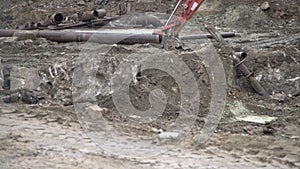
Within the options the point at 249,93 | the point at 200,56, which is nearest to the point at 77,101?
the point at 200,56

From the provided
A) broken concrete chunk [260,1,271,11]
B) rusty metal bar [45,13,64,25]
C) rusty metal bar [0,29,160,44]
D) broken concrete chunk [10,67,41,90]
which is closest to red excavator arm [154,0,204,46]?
rusty metal bar [0,29,160,44]

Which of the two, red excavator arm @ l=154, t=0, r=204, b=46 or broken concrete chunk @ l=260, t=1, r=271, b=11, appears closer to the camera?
red excavator arm @ l=154, t=0, r=204, b=46

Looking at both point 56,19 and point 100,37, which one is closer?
point 100,37

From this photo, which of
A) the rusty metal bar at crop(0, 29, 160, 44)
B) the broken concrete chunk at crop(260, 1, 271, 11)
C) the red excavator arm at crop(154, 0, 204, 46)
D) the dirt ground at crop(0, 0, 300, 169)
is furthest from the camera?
the broken concrete chunk at crop(260, 1, 271, 11)

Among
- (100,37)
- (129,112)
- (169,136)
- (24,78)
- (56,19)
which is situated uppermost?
(56,19)

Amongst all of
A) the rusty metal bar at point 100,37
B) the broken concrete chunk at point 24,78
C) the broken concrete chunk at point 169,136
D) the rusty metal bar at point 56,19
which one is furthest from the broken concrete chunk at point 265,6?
the broken concrete chunk at point 169,136

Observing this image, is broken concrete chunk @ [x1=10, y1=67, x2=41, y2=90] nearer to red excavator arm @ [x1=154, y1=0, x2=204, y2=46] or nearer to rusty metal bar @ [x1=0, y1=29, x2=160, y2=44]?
rusty metal bar @ [x1=0, y1=29, x2=160, y2=44]

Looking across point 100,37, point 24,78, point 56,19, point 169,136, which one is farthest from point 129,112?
point 56,19

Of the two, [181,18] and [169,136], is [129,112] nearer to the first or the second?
[169,136]

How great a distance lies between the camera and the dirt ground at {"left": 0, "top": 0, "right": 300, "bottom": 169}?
5758 mm

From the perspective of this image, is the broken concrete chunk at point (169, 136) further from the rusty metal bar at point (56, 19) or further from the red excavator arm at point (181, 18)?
the rusty metal bar at point (56, 19)

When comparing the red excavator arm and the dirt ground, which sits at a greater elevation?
the red excavator arm

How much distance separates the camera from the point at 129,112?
24.1 ft

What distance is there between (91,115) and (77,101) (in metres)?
0.62
